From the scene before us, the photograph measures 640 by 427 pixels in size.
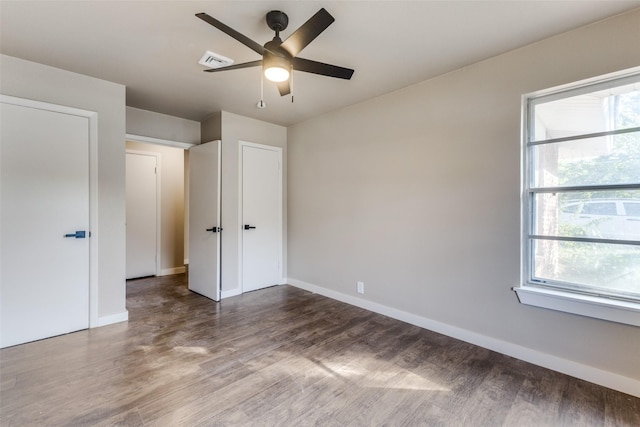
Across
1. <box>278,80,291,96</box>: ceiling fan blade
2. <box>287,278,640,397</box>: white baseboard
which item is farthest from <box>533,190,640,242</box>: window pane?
<box>278,80,291,96</box>: ceiling fan blade

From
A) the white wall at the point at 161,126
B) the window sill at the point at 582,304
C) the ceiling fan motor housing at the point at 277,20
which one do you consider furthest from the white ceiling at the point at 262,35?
the window sill at the point at 582,304

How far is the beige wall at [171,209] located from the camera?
212 inches

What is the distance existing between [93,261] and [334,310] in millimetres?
2643

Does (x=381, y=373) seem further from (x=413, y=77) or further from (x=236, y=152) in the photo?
(x=236, y=152)

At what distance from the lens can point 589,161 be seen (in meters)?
2.19

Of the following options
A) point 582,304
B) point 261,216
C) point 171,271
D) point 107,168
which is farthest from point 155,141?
point 582,304

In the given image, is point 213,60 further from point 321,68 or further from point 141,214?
point 141,214

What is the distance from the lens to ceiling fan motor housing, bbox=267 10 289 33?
1931 mm

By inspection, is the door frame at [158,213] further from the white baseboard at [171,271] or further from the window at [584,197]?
the window at [584,197]

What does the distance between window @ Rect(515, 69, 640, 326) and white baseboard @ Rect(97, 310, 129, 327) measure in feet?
12.7

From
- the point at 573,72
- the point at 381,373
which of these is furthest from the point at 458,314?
the point at 573,72

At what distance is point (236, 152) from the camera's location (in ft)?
13.4

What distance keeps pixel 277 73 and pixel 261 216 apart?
2628 mm

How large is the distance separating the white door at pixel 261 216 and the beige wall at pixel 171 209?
212cm
